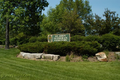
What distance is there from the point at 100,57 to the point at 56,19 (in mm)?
20436

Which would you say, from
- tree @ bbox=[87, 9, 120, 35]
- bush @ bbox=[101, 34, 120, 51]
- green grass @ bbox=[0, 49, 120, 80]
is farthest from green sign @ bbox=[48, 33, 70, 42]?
tree @ bbox=[87, 9, 120, 35]

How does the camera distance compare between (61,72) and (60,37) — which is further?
(60,37)

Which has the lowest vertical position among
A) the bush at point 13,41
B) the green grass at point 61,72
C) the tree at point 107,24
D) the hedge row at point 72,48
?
the green grass at point 61,72

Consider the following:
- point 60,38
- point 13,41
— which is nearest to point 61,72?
point 60,38

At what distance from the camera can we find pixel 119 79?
4051mm

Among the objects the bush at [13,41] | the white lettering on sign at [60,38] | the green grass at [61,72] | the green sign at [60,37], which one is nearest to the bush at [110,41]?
the green sign at [60,37]

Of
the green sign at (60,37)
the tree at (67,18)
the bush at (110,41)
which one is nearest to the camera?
the bush at (110,41)

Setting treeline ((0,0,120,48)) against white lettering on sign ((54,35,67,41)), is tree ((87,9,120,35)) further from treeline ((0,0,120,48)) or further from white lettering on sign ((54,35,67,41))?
white lettering on sign ((54,35,67,41))

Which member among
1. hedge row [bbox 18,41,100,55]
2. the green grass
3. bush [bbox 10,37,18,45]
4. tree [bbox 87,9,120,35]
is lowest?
the green grass

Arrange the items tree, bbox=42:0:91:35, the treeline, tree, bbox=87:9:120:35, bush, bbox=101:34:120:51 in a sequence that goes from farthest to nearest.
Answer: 1. tree, bbox=42:0:91:35
2. tree, bbox=87:9:120:35
3. the treeline
4. bush, bbox=101:34:120:51

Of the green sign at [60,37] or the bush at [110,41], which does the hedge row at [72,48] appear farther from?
the bush at [110,41]

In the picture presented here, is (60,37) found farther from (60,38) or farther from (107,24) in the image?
(107,24)

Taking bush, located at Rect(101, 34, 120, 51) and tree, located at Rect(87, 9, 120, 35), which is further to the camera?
tree, located at Rect(87, 9, 120, 35)

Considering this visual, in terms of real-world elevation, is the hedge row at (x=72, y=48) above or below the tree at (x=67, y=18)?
below
